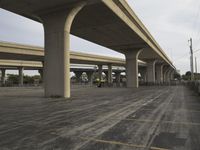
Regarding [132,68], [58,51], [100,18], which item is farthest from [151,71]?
[58,51]

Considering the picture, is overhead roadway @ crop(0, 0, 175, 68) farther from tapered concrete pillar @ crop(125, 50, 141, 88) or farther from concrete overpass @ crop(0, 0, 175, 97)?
tapered concrete pillar @ crop(125, 50, 141, 88)

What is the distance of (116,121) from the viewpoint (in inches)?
409

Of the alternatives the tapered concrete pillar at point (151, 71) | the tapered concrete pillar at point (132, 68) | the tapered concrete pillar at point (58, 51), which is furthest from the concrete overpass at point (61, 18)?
the tapered concrete pillar at point (151, 71)

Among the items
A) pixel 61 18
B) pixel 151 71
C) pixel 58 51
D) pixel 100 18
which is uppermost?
pixel 100 18

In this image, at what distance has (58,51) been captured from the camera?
24.6 m

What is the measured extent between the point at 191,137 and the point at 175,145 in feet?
3.98

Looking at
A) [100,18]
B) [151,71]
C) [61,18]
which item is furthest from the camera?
[151,71]

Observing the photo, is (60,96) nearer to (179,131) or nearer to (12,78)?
(179,131)

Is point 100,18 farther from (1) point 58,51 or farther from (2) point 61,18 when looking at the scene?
(1) point 58,51

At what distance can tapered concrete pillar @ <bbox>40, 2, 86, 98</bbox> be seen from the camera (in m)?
24.4

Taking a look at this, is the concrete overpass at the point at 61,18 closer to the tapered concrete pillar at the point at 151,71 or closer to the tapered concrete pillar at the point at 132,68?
the tapered concrete pillar at the point at 132,68

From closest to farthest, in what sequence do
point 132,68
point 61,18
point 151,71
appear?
point 61,18, point 132,68, point 151,71

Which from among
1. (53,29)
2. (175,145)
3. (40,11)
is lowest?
(175,145)

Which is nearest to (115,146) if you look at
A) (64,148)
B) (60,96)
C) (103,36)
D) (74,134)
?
(64,148)
